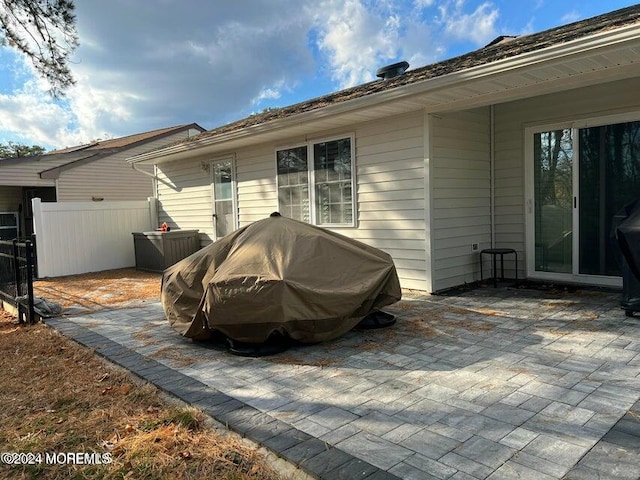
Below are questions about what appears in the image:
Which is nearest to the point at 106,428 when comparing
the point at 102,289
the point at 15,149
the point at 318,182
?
the point at 318,182

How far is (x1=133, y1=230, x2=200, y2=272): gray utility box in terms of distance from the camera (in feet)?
30.6

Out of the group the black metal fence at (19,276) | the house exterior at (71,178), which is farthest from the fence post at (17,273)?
the house exterior at (71,178)

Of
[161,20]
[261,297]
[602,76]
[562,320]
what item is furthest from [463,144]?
[161,20]

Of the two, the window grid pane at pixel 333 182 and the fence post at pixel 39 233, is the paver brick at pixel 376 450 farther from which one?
the fence post at pixel 39 233

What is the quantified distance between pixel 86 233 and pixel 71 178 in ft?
19.2

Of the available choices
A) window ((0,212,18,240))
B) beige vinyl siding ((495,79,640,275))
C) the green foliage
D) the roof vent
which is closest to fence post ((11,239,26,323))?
the roof vent

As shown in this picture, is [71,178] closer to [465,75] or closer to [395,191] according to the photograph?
[395,191]

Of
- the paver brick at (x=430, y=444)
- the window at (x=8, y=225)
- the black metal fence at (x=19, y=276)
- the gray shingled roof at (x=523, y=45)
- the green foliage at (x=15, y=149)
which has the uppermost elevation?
the green foliage at (x=15, y=149)

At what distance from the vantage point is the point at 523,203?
21.0 ft

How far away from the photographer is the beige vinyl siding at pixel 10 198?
1623 centimetres

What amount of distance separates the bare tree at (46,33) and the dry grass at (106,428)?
13.2 feet

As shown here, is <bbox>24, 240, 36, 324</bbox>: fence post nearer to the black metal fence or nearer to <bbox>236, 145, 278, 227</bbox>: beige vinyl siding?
the black metal fence

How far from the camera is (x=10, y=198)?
16469 millimetres

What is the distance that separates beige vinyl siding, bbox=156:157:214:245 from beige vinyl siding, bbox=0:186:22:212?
883cm
